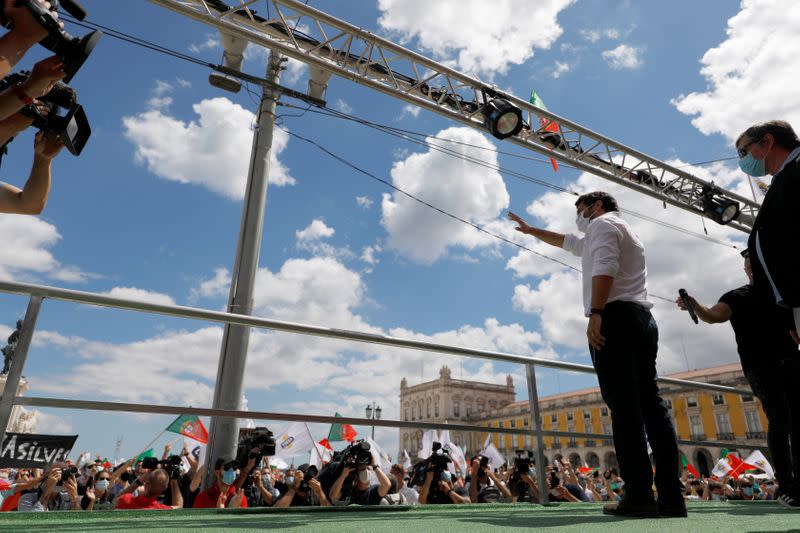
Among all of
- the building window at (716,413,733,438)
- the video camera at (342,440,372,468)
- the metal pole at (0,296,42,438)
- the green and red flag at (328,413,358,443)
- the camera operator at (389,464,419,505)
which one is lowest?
the camera operator at (389,464,419,505)

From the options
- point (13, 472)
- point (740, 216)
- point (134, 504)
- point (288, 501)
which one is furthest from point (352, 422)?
point (740, 216)

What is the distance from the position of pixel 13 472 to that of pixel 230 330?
25.4 ft

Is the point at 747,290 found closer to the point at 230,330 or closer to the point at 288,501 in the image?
the point at 288,501

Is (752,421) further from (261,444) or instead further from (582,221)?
(582,221)

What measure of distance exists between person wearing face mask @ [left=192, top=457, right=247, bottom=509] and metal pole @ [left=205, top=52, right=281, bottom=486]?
0.65 ft

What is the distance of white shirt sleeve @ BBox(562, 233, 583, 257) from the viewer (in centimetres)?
301

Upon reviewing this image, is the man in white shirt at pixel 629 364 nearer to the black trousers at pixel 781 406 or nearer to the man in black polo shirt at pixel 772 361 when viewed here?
the man in black polo shirt at pixel 772 361

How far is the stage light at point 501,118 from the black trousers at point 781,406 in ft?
21.4

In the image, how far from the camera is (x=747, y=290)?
3254mm

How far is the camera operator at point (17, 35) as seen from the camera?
1288 millimetres

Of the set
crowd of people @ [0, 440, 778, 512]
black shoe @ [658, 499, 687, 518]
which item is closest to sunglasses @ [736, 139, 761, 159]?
black shoe @ [658, 499, 687, 518]

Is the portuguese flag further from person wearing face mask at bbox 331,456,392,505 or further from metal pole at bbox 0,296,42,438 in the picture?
metal pole at bbox 0,296,42,438

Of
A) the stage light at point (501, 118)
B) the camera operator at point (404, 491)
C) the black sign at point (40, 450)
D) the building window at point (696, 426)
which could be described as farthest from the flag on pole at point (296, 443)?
the building window at point (696, 426)

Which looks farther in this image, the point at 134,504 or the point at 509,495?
the point at 509,495
